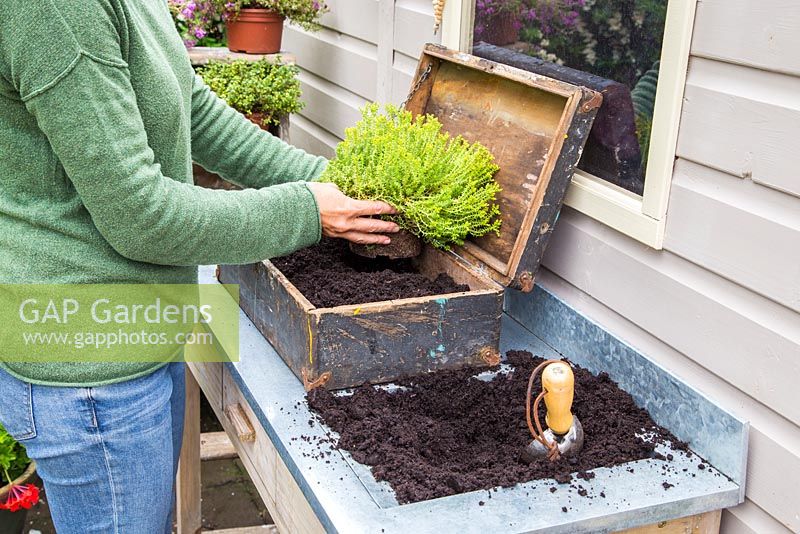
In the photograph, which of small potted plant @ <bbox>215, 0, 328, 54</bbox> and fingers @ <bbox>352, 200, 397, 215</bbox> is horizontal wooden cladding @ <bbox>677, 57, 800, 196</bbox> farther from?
small potted plant @ <bbox>215, 0, 328, 54</bbox>

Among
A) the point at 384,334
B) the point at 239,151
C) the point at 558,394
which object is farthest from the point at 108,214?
the point at 558,394

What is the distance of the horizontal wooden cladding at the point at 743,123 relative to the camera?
1.37 meters

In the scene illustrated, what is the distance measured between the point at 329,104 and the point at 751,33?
2168 mm

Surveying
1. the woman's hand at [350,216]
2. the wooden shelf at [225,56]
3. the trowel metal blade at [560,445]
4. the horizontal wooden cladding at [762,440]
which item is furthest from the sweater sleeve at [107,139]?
the wooden shelf at [225,56]

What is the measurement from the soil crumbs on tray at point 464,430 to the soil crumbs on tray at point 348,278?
18cm

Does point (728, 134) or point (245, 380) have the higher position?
point (728, 134)

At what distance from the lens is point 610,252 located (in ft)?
5.97

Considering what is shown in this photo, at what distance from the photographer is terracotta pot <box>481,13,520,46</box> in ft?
6.87

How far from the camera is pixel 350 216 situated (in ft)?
5.89

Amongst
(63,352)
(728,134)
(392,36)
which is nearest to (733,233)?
(728,134)

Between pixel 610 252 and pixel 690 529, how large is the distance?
55cm

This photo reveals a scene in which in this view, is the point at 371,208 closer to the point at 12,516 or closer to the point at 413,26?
the point at 413,26

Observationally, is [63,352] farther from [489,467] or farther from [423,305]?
[489,467]

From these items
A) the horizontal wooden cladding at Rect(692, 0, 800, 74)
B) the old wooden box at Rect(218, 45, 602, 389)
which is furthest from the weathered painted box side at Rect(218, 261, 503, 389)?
the horizontal wooden cladding at Rect(692, 0, 800, 74)
